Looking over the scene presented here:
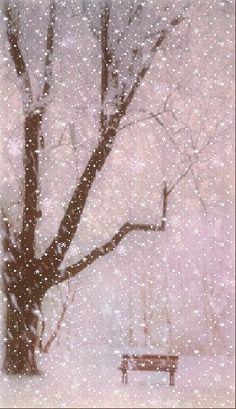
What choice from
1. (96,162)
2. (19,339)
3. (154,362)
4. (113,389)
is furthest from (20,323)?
(96,162)

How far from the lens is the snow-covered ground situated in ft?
19.6

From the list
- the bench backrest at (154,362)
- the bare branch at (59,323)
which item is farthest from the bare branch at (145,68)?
the bare branch at (59,323)

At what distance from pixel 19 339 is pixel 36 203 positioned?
5.90 ft

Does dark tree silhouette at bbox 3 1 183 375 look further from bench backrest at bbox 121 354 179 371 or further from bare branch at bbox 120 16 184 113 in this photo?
bench backrest at bbox 121 354 179 371

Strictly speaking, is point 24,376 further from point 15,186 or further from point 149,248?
point 149,248

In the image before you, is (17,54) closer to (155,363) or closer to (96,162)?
(96,162)

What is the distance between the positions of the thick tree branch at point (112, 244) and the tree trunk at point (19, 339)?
67 cm

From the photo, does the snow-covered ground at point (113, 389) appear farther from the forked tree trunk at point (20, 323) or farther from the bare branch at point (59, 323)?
the bare branch at point (59, 323)

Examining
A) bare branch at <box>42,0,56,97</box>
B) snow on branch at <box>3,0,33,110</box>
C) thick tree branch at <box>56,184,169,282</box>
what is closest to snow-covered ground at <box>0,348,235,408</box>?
thick tree branch at <box>56,184,169,282</box>

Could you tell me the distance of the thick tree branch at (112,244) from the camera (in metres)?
7.98

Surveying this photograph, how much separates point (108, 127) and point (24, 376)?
337 centimetres

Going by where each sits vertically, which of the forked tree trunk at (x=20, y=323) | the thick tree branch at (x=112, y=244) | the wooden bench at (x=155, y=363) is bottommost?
the wooden bench at (x=155, y=363)

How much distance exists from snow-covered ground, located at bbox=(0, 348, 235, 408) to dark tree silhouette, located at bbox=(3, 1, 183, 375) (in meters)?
0.68

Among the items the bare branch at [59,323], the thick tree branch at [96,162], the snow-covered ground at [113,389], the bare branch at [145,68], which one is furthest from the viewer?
the bare branch at [59,323]
